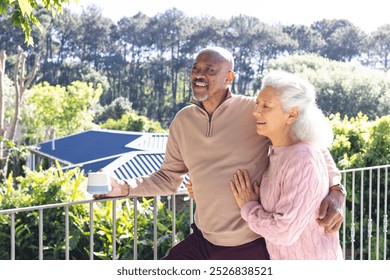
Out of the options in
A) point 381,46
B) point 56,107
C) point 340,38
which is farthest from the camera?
point 340,38

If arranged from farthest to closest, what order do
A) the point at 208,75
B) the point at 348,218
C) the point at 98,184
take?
the point at 348,218 → the point at 98,184 → the point at 208,75

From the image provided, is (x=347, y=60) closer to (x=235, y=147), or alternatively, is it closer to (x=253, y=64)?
(x=253, y=64)

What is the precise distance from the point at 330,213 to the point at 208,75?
1.94 ft

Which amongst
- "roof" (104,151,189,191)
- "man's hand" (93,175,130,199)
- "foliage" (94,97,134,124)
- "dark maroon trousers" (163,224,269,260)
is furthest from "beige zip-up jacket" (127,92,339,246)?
"foliage" (94,97,134,124)

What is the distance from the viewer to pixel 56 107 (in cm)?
3050

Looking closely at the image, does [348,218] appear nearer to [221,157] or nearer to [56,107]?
[221,157]

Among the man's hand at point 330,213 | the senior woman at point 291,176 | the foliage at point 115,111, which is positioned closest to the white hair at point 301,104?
the senior woman at point 291,176

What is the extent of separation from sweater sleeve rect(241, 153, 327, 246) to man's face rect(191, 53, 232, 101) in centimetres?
41

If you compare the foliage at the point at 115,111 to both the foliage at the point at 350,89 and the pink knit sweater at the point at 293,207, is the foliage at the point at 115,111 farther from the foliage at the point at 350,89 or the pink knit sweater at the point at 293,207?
the pink knit sweater at the point at 293,207

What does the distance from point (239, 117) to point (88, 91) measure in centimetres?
2952

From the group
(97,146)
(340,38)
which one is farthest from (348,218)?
(340,38)

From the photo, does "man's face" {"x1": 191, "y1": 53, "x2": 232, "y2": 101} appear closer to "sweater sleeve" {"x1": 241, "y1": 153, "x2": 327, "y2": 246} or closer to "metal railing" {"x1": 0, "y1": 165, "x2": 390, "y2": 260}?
"sweater sleeve" {"x1": 241, "y1": 153, "x2": 327, "y2": 246}
